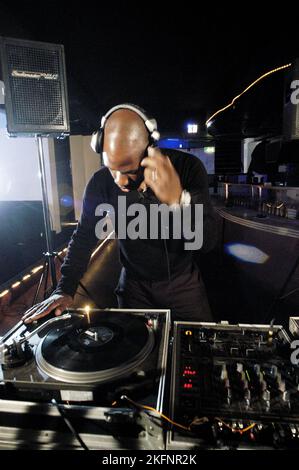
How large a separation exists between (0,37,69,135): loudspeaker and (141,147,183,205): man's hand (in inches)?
52.9

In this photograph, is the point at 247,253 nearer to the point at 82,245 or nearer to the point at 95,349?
the point at 82,245

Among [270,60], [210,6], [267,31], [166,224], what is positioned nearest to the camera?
[166,224]

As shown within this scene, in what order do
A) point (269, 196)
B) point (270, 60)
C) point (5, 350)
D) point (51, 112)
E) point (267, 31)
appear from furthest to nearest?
point (269, 196) < point (270, 60) < point (267, 31) < point (51, 112) < point (5, 350)

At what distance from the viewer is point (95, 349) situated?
32.6 inches

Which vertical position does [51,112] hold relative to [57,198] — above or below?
above

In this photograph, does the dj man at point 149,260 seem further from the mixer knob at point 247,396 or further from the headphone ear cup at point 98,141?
the mixer knob at point 247,396

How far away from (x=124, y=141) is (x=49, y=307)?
2.18 ft

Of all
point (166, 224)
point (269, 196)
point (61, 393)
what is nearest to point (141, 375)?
point (61, 393)

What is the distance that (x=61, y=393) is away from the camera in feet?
2.33

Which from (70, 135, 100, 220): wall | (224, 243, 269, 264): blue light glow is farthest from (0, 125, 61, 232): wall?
(224, 243, 269, 264): blue light glow

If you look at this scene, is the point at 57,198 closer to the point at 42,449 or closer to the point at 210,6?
the point at 210,6

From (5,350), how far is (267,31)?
404 cm

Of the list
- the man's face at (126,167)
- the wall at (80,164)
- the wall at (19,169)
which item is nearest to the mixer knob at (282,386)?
the man's face at (126,167)

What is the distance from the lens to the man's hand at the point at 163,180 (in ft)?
2.74
